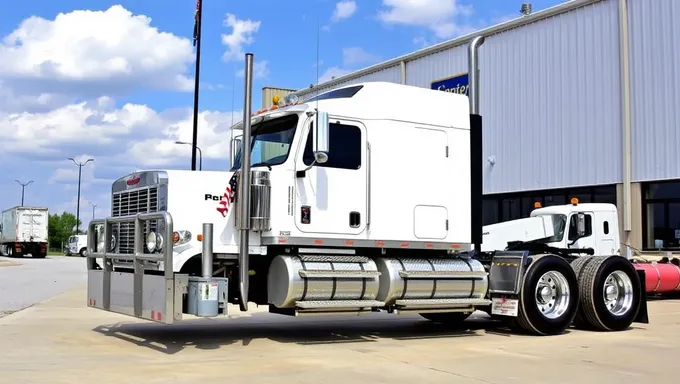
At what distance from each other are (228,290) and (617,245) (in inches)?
463

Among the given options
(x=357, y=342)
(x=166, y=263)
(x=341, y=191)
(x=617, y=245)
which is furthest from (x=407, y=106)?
(x=617, y=245)

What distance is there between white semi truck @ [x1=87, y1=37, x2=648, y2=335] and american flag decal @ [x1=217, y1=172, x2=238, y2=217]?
0.02 metres

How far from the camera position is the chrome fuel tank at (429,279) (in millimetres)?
10688

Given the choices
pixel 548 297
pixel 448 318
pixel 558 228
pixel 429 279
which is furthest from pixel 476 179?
pixel 558 228

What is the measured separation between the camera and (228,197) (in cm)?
1005

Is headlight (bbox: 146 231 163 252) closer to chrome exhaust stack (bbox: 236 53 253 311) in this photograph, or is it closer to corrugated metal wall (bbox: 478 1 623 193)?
chrome exhaust stack (bbox: 236 53 253 311)

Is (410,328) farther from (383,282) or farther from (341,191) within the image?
(341,191)

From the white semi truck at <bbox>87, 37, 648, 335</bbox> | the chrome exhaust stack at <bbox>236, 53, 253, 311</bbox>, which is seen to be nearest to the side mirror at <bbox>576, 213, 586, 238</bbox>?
the white semi truck at <bbox>87, 37, 648, 335</bbox>

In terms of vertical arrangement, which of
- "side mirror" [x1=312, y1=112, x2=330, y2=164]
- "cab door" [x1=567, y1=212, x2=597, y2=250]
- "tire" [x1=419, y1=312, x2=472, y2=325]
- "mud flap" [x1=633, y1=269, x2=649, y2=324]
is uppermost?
"side mirror" [x1=312, y1=112, x2=330, y2=164]

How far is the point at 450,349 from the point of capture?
10.2 m

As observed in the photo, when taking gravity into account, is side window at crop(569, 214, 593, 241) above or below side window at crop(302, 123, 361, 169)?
below

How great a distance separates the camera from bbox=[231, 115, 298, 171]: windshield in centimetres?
1045

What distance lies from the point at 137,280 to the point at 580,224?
11089 mm

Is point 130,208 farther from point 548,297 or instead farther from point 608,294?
point 608,294
